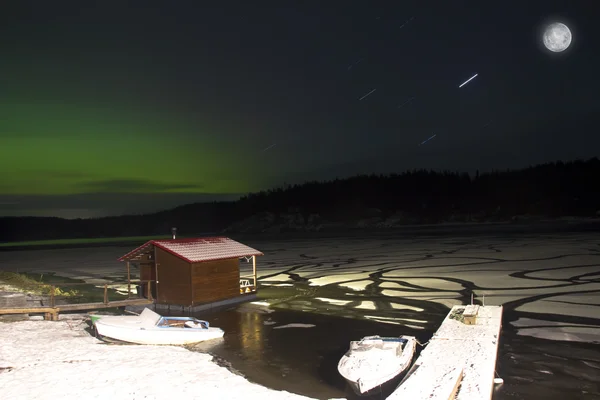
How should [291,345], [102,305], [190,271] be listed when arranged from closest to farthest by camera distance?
[291,345], [102,305], [190,271]

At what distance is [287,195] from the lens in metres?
166

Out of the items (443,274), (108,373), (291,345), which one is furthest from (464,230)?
(108,373)

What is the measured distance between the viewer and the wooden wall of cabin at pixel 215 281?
73.3ft

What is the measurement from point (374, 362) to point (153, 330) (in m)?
→ 7.73

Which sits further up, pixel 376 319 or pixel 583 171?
pixel 583 171

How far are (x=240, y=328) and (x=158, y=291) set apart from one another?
6.76 metres

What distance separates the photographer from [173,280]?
22.9 metres

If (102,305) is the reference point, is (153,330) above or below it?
below

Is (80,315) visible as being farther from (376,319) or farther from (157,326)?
(376,319)

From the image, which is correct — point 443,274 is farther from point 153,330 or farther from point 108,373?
point 108,373

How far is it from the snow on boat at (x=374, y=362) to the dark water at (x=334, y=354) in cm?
35

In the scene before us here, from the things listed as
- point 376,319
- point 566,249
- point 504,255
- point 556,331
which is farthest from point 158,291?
point 566,249

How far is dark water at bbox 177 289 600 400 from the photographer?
11.6 metres

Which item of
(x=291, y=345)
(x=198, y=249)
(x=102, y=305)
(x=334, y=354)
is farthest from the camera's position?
(x=198, y=249)
